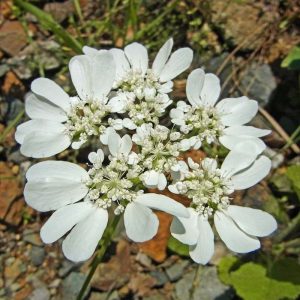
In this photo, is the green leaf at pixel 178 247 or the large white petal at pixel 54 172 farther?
the green leaf at pixel 178 247

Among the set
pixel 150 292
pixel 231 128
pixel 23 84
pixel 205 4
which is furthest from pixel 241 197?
pixel 23 84

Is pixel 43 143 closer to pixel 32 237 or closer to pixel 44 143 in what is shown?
pixel 44 143

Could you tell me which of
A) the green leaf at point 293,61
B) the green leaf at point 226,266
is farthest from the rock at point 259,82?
the green leaf at point 226,266

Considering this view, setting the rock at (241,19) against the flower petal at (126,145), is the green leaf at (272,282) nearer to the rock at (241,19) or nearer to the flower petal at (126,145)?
the flower petal at (126,145)

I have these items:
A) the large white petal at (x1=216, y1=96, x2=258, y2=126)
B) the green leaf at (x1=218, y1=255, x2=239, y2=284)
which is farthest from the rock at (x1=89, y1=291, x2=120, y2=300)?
the large white petal at (x1=216, y1=96, x2=258, y2=126)

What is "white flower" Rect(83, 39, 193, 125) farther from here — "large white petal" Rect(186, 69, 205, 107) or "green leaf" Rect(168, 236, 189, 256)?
"green leaf" Rect(168, 236, 189, 256)
